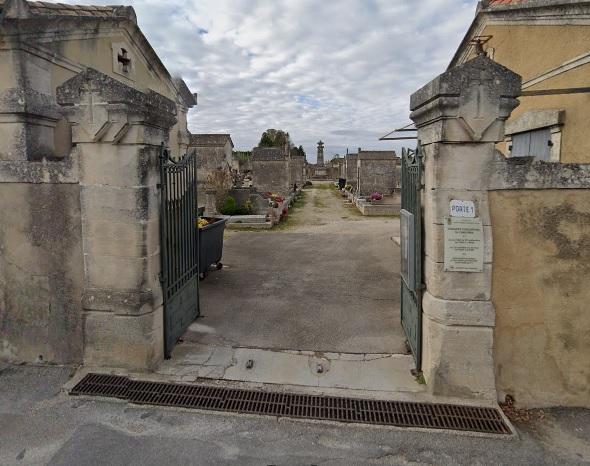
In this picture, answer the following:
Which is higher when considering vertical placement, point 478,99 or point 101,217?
point 478,99

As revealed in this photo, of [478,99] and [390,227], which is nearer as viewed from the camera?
[478,99]

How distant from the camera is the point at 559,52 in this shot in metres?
6.72

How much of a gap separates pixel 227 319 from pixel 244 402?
2.18 meters

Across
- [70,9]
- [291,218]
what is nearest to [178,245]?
[70,9]

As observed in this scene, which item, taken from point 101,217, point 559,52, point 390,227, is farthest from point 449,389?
point 390,227

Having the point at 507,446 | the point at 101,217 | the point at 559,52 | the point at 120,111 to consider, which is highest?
the point at 559,52

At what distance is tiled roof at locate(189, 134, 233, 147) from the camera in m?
21.3

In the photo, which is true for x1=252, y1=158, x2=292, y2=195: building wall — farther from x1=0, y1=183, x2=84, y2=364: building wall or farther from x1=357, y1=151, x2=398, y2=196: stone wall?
x1=0, y1=183, x2=84, y2=364: building wall

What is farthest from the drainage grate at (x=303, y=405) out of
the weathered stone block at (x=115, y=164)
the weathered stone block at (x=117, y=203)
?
the weathered stone block at (x=115, y=164)

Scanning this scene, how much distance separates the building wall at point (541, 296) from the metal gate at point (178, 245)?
343 cm

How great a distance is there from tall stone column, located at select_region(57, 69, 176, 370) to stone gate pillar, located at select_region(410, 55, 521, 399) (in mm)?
2843

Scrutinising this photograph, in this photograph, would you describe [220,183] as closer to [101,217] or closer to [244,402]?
[101,217]

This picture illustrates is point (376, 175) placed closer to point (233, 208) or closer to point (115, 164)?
point (233, 208)

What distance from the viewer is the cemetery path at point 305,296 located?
17.1ft
